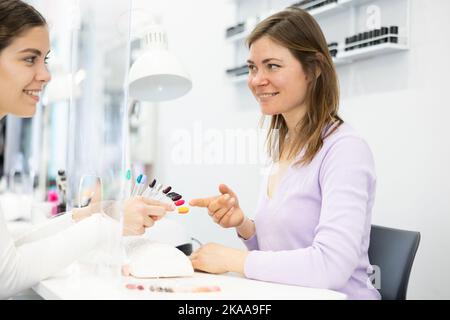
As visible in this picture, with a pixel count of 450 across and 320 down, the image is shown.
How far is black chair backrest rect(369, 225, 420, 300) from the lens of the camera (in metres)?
1.40

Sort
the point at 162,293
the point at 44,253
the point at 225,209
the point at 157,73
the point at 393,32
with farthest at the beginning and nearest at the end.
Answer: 1. the point at 393,32
2. the point at 157,73
3. the point at 225,209
4. the point at 44,253
5. the point at 162,293

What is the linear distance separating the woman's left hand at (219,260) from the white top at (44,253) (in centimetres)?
22

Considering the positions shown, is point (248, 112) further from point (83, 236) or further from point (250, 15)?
point (83, 236)

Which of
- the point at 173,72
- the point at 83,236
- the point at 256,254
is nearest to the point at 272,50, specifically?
the point at 173,72

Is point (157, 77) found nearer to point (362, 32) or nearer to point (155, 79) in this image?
point (155, 79)

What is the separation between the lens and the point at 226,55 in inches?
129

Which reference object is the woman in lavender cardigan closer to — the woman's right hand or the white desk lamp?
the woman's right hand

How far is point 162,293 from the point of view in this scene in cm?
107

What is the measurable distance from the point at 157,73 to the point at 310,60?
41 centimetres

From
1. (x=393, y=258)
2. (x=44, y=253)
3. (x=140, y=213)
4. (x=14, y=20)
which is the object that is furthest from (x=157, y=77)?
(x=393, y=258)

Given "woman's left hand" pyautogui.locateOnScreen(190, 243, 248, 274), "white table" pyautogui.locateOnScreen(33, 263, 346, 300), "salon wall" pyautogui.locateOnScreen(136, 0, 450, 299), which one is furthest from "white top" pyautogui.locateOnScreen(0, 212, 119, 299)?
"salon wall" pyautogui.locateOnScreen(136, 0, 450, 299)

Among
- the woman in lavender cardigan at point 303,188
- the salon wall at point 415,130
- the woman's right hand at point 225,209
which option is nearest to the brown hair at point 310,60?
the woman in lavender cardigan at point 303,188

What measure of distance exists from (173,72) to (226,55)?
1.76m

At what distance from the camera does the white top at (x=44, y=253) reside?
3.67ft
